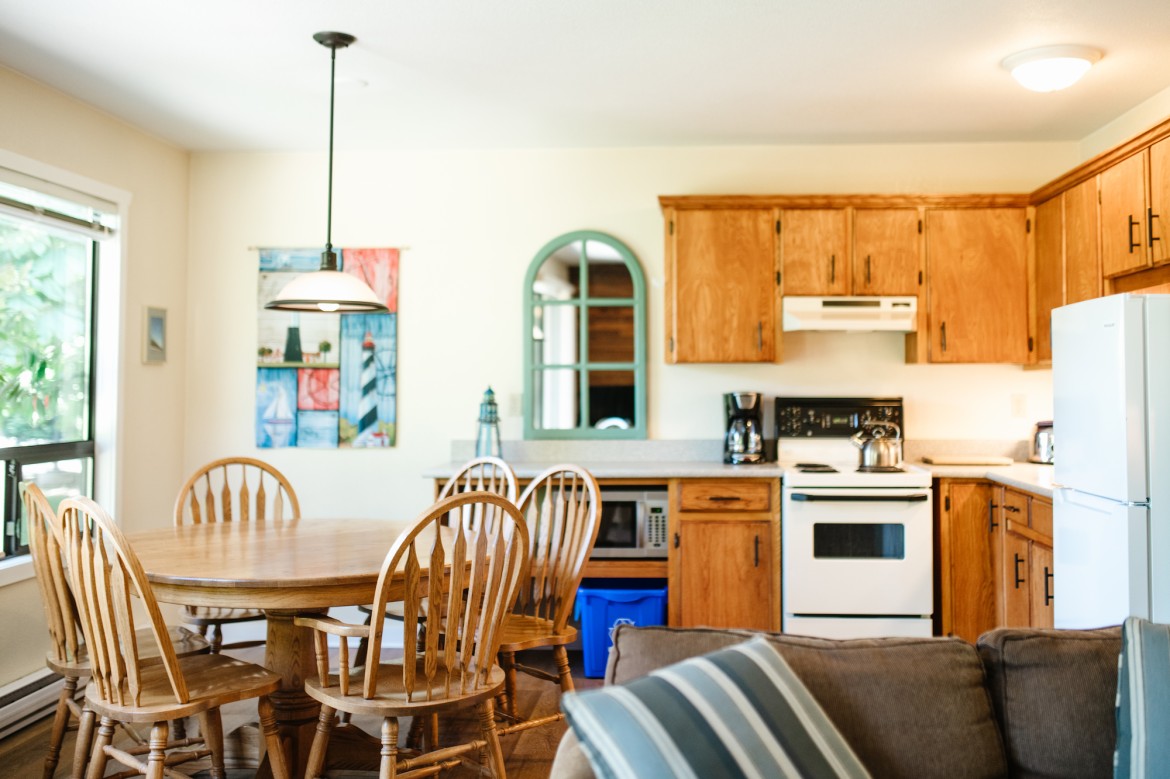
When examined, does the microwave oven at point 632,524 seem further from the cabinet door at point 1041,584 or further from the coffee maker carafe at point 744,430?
the cabinet door at point 1041,584

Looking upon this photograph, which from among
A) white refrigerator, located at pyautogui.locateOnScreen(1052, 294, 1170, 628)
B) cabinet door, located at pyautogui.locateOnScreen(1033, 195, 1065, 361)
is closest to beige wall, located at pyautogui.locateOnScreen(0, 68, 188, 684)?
white refrigerator, located at pyautogui.locateOnScreen(1052, 294, 1170, 628)

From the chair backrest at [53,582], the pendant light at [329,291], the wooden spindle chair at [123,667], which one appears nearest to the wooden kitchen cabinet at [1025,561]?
the pendant light at [329,291]

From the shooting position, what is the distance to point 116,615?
7.12 ft

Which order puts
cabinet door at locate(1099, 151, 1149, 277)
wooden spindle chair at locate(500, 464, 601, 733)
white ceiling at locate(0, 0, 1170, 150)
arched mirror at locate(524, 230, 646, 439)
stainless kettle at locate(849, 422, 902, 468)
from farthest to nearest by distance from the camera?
arched mirror at locate(524, 230, 646, 439)
stainless kettle at locate(849, 422, 902, 468)
cabinet door at locate(1099, 151, 1149, 277)
white ceiling at locate(0, 0, 1170, 150)
wooden spindle chair at locate(500, 464, 601, 733)

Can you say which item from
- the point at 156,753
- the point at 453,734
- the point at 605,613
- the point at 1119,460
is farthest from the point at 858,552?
the point at 156,753

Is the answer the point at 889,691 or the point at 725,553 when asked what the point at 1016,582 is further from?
the point at 889,691

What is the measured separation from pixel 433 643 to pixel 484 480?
5.45 ft

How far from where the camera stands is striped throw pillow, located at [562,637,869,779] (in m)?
1.18

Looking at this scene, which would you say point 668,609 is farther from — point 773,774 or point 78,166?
point 78,166

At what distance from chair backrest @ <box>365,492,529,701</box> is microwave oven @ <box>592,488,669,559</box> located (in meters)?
1.56

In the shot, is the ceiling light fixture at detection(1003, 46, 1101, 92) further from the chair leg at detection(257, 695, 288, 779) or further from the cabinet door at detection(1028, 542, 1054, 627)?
the chair leg at detection(257, 695, 288, 779)

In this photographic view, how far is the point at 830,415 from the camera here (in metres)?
4.35

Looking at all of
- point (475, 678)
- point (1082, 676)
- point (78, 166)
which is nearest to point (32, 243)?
point (78, 166)

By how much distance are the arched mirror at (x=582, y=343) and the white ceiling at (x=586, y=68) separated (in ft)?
1.94
